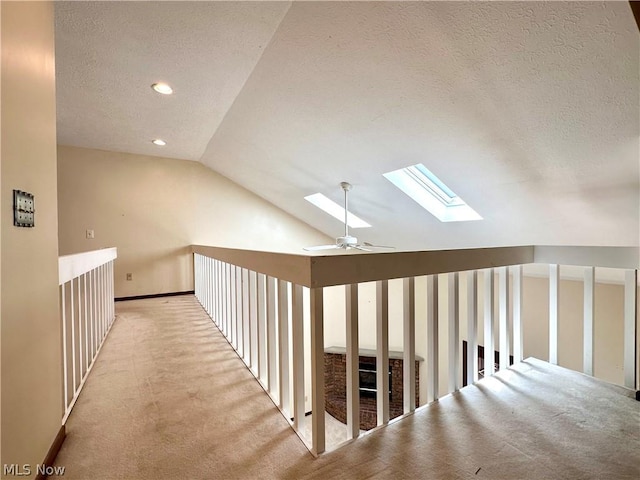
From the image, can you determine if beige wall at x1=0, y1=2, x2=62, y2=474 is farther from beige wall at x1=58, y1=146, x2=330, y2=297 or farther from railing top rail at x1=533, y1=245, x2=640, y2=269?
beige wall at x1=58, y1=146, x2=330, y2=297

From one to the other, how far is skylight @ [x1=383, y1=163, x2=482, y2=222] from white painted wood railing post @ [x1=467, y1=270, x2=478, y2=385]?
1.84 m

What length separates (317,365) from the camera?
3.12 feet

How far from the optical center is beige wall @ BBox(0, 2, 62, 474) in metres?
0.75

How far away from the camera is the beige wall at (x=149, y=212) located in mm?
4059

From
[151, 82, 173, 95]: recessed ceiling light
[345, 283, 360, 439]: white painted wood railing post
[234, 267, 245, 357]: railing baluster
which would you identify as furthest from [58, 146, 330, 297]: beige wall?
[345, 283, 360, 439]: white painted wood railing post

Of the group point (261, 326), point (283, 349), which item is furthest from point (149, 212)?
point (283, 349)

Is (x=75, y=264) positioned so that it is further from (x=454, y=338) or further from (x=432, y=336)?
(x=454, y=338)

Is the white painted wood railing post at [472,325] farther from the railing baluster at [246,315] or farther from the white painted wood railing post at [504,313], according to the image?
the railing baluster at [246,315]

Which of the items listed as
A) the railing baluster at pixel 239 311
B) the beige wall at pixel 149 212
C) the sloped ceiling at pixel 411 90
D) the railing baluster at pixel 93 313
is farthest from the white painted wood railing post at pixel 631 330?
the beige wall at pixel 149 212

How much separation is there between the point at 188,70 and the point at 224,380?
2340 mm

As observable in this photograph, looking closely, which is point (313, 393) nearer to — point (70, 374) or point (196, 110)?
point (70, 374)

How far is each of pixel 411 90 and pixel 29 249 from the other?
2.14 metres

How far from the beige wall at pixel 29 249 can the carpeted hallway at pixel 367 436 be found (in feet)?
0.93

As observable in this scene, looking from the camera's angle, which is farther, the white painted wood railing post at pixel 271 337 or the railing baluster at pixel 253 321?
the railing baluster at pixel 253 321
